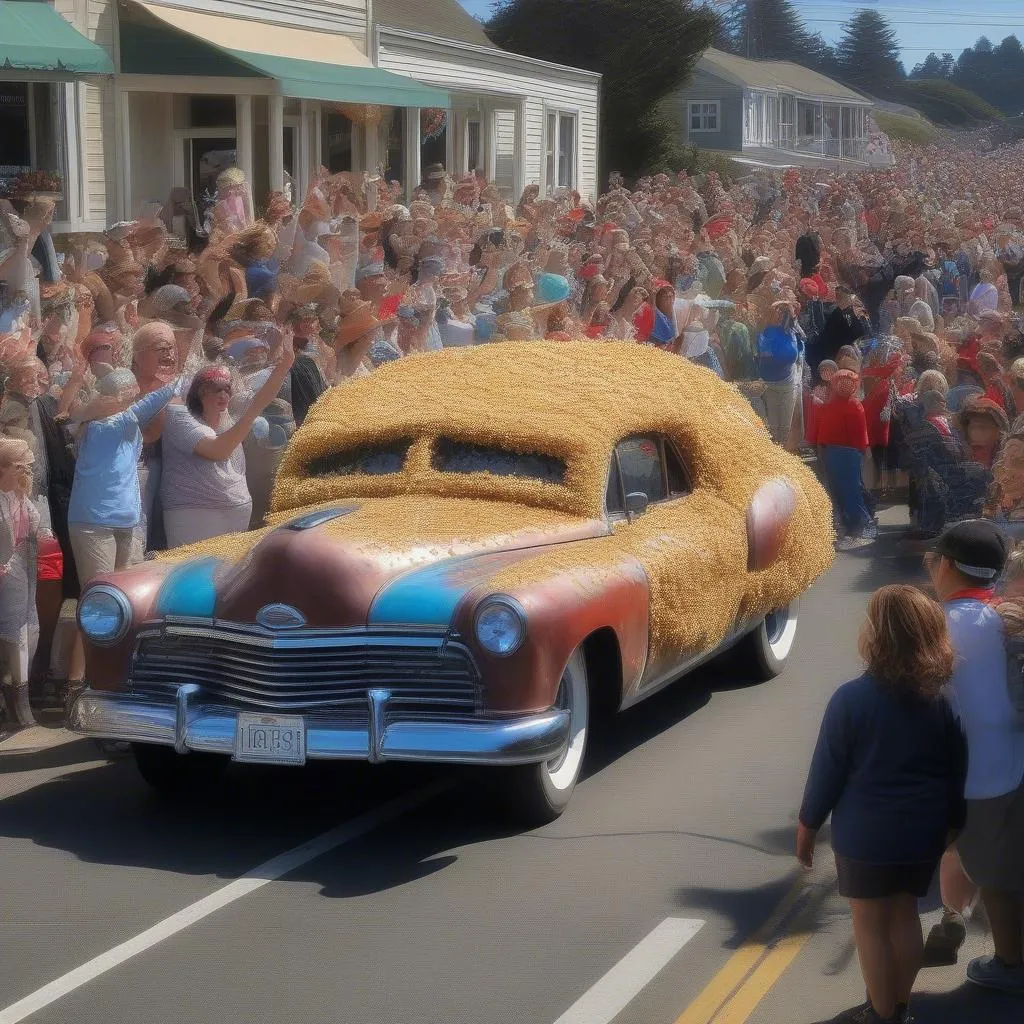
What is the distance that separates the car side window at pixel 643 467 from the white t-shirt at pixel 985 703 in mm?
2984

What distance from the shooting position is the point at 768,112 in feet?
322

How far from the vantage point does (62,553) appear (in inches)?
350

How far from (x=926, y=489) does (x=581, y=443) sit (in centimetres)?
559

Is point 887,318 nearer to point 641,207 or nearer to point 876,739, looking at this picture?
point 641,207

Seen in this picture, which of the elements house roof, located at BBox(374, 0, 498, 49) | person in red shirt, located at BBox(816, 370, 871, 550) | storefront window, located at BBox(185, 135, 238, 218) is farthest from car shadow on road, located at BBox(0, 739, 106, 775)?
house roof, located at BBox(374, 0, 498, 49)

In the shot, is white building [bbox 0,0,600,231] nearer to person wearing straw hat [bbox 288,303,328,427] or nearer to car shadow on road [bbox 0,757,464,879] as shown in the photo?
person wearing straw hat [bbox 288,303,328,427]

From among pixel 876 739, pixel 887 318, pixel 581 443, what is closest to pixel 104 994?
pixel 876 739

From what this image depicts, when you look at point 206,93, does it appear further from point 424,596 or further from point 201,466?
point 424,596

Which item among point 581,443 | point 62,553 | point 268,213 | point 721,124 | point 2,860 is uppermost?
point 721,124

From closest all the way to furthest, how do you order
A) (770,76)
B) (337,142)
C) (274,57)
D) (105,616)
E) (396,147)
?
1. (105,616)
2. (274,57)
3. (337,142)
4. (396,147)
5. (770,76)

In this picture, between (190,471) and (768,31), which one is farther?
(768,31)

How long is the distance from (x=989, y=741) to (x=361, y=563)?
2530 millimetres

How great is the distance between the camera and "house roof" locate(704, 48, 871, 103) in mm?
92688

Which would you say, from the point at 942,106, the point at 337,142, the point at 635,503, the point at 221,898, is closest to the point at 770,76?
the point at 337,142
